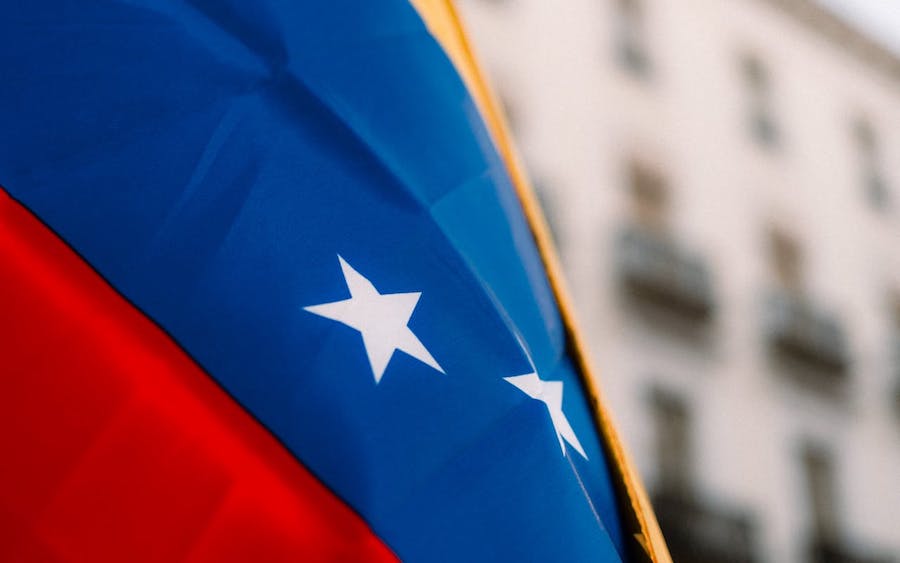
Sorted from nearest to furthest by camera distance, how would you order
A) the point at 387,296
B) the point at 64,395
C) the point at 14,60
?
the point at 64,395
the point at 14,60
the point at 387,296

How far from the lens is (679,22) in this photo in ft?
40.6

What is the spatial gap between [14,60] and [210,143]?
0.47m

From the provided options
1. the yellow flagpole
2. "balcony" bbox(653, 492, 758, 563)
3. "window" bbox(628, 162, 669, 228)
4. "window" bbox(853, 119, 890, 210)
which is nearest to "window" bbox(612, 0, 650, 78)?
"window" bbox(628, 162, 669, 228)

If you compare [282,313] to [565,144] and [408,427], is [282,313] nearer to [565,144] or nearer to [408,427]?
[408,427]

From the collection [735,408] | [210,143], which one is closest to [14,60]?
[210,143]

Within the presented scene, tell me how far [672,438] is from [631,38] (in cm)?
519

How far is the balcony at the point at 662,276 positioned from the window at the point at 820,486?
2077 mm

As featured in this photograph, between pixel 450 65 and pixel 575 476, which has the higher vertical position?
pixel 450 65

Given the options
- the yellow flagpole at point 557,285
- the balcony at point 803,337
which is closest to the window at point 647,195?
the balcony at point 803,337

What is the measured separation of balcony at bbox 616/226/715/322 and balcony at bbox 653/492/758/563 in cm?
202

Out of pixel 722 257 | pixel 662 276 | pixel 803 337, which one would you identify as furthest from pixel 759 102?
pixel 662 276

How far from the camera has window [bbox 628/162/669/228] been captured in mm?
10617

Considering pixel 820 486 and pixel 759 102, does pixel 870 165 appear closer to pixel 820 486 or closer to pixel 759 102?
pixel 759 102

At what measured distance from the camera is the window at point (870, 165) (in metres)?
13.2
